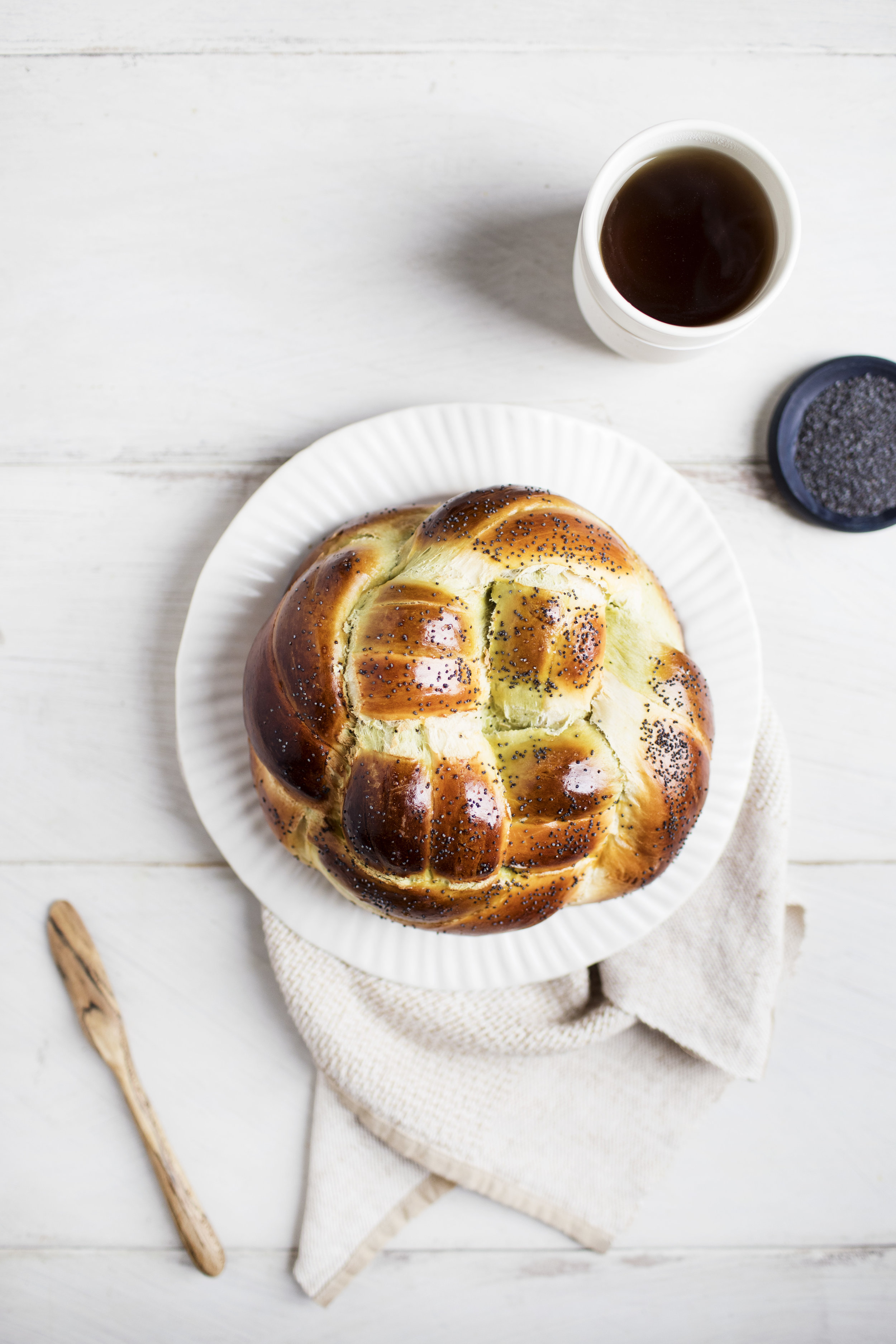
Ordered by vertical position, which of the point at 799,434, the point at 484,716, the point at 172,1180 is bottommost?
the point at 172,1180

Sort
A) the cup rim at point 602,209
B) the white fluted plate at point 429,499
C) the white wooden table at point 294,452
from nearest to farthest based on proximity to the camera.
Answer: the cup rim at point 602,209
the white fluted plate at point 429,499
the white wooden table at point 294,452

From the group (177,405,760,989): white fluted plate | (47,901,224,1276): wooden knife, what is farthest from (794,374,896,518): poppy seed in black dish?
(47,901,224,1276): wooden knife

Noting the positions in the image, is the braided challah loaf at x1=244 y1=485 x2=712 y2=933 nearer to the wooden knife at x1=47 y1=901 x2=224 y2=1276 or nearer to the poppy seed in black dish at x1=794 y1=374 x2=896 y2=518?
the poppy seed in black dish at x1=794 y1=374 x2=896 y2=518

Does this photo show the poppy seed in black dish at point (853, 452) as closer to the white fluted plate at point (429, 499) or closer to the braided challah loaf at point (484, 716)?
the white fluted plate at point (429, 499)

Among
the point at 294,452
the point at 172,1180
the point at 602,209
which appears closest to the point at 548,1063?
the point at 172,1180

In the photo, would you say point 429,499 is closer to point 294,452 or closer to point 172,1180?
point 294,452

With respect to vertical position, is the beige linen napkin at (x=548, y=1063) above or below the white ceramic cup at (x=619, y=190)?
below

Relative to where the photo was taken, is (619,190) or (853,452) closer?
(619,190)

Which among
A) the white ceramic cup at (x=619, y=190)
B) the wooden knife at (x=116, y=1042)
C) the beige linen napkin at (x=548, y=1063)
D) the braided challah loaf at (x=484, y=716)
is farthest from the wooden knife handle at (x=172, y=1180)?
the white ceramic cup at (x=619, y=190)
